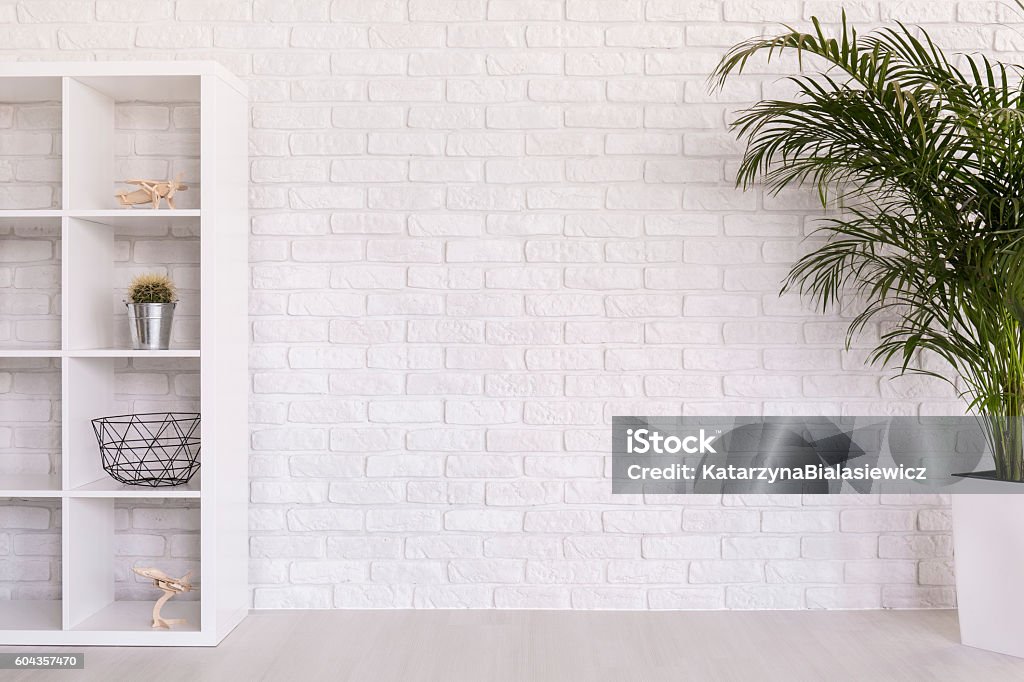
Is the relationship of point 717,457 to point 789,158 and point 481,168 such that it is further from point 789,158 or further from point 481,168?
point 481,168

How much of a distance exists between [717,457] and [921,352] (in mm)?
622

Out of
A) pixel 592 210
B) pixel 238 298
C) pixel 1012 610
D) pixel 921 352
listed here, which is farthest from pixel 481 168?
pixel 1012 610

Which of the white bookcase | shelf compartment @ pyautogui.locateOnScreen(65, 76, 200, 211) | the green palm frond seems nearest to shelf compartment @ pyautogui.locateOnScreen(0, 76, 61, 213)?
the white bookcase

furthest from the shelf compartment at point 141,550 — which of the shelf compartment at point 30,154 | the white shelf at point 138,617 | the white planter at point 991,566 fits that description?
the white planter at point 991,566

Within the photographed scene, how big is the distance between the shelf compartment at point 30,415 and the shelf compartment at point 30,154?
1.46 ft

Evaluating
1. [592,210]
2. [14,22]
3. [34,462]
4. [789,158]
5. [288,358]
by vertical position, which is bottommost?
[34,462]

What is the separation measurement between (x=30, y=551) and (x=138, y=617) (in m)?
0.43

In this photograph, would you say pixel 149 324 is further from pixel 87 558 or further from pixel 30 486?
pixel 87 558

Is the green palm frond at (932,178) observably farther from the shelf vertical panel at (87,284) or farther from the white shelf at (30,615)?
the white shelf at (30,615)

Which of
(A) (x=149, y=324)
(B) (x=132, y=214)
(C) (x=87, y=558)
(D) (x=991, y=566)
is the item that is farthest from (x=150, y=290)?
(D) (x=991, y=566)

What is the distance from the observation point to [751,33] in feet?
7.20

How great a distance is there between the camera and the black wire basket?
6.88 ft

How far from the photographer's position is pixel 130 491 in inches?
76.3

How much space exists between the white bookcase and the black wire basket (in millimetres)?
43
